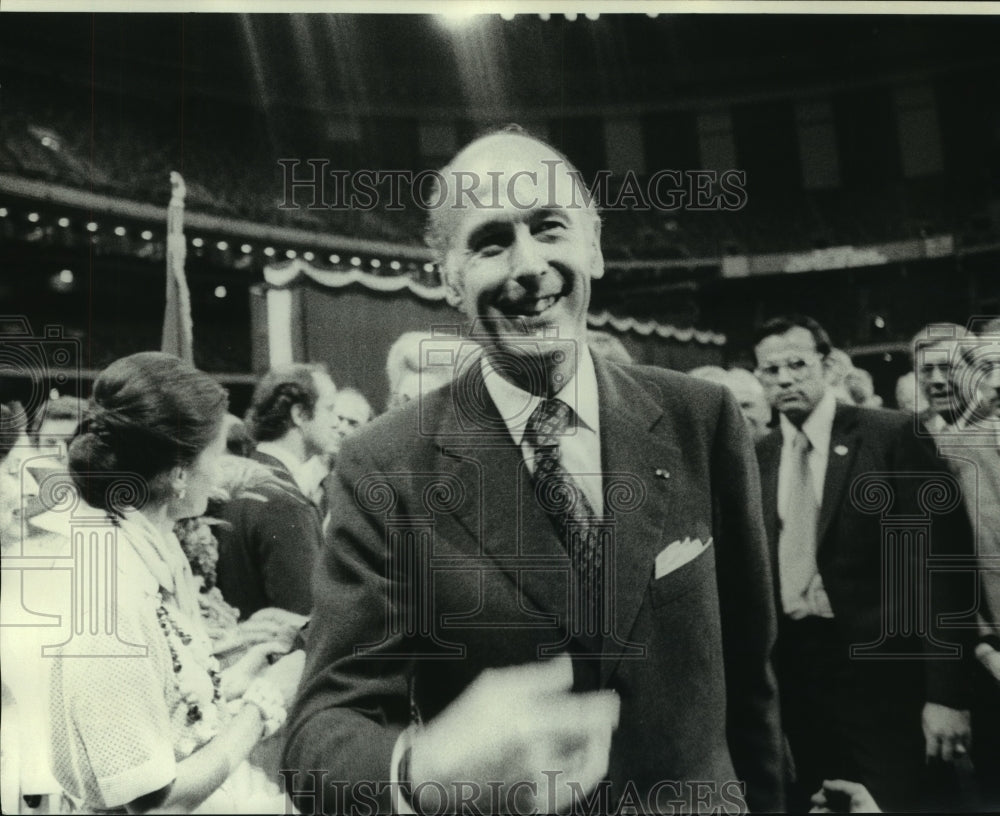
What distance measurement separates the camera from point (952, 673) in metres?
2.62

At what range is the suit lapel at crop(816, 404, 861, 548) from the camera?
2.58m

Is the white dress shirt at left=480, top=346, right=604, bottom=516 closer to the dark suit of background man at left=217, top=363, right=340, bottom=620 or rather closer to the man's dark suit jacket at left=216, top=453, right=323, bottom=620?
the dark suit of background man at left=217, top=363, right=340, bottom=620

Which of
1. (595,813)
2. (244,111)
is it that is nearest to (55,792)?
(595,813)

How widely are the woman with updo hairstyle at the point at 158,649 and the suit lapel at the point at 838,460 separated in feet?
4.96

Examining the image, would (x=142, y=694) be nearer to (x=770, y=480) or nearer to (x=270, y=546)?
(x=270, y=546)

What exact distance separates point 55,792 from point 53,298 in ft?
4.54

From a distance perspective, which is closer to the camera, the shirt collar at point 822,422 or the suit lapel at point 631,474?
the suit lapel at point 631,474

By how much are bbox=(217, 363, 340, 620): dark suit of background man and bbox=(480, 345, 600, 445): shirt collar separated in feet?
1.45

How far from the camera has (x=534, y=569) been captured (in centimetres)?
246

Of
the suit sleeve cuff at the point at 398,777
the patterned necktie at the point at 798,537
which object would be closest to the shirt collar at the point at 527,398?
the patterned necktie at the point at 798,537

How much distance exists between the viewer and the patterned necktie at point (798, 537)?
2.57 meters

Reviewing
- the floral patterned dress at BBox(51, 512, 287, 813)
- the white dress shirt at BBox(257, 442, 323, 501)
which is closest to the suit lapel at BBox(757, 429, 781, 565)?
the white dress shirt at BBox(257, 442, 323, 501)

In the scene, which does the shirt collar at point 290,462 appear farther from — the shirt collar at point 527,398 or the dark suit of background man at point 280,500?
the shirt collar at point 527,398

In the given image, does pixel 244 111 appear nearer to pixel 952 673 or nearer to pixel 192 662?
pixel 192 662
